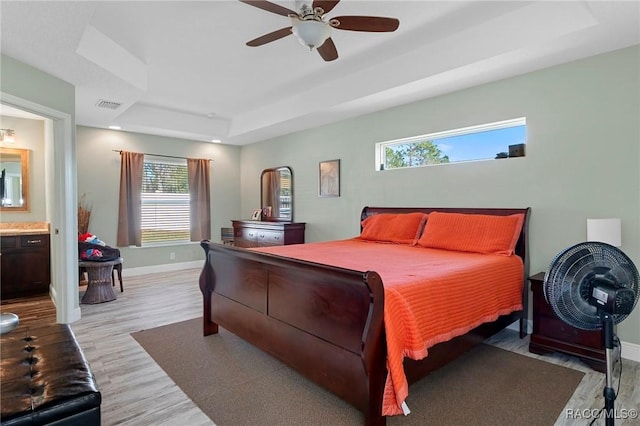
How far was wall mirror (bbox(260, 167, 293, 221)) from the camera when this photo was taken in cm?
603

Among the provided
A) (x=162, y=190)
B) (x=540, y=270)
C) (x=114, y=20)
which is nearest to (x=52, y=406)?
(x=114, y=20)

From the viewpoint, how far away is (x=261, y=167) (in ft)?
21.9

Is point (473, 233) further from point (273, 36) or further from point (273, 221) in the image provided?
point (273, 221)

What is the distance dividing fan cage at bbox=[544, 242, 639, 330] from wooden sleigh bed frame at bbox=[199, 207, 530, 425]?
2.40 ft

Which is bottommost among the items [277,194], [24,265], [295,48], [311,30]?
[24,265]

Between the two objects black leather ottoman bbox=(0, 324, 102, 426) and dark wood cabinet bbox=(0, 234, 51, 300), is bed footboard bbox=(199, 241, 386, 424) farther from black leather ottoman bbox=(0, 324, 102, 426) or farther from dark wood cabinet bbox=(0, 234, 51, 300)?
dark wood cabinet bbox=(0, 234, 51, 300)

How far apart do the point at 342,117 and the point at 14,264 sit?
474cm

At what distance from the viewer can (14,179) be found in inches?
192

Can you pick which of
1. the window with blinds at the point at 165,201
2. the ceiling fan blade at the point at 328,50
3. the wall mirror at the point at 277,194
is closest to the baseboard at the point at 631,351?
the ceiling fan blade at the point at 328,50

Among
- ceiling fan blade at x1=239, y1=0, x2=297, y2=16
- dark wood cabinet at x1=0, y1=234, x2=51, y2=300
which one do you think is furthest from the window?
dark wood cabinet at x1=0, y1=234, x2=51, y2=300

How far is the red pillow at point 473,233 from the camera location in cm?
309

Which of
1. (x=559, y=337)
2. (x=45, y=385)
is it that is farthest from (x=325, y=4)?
(x=559, y=337)

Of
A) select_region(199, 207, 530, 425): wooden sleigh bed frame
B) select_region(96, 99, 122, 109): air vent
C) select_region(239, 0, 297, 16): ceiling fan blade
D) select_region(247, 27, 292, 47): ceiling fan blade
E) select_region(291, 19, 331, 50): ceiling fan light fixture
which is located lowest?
select_region(199, 207, 530, 425): wooden sleigh bed frame

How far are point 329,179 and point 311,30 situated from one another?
10.1 feet
